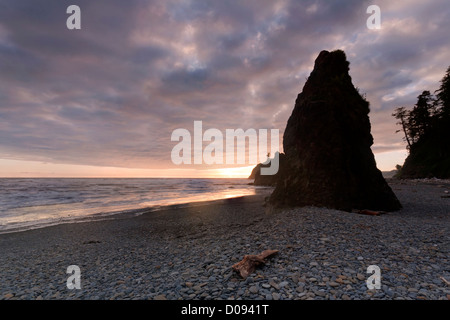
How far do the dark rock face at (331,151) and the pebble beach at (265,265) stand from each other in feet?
10.8

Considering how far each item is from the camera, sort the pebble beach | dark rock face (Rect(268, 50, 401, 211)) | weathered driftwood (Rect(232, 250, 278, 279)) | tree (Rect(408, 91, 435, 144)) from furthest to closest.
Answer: tree (Rect(408, 91, 435, 144))
dark rock face (Rect(268, 50, 401, 211))
weathered driftwood (Rect(232, 250, 278, 279))
the pebble beach

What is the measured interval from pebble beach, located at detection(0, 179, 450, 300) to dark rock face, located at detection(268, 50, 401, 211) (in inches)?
129

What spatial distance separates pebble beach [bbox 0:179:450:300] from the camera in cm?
429

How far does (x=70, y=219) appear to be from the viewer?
17.3 metres

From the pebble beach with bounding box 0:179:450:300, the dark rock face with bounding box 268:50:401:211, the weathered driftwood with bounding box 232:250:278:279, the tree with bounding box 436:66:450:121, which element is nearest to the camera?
the pebble beach with bounding box 0:179:450:300

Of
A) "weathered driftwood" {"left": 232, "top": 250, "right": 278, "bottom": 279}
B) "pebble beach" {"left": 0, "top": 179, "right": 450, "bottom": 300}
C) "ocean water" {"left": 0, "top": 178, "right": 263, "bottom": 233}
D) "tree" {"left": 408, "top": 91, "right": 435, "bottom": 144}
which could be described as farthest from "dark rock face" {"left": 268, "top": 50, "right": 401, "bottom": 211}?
"tree" {"left": 408, "top": 91, "right": 435, "bottom": 144}

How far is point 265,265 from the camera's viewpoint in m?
5.35

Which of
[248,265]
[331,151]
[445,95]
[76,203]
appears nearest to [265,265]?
[248,265]

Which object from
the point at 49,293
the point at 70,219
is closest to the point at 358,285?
the point at 49,293

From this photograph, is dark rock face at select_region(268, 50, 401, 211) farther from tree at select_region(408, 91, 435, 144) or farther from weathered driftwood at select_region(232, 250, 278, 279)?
tree at select_region(408, 91, 435, 144)

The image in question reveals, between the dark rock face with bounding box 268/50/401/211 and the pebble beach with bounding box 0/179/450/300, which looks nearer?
the pebble beach with bounding box 0/179/450/300

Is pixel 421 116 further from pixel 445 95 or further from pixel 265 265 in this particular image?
pixel 265 265

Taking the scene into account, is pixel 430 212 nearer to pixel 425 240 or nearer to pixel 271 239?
pixel 425 240

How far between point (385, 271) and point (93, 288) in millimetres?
7382
